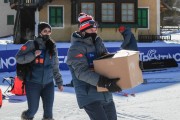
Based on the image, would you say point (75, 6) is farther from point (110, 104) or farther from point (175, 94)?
point (110, 104)

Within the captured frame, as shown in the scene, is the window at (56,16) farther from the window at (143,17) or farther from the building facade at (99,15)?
the window at (143,17)

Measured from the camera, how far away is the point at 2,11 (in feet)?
159

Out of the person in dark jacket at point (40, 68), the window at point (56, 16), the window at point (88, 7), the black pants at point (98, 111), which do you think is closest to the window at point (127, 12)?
the window at point (88, 7)

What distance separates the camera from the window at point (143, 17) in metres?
30.4

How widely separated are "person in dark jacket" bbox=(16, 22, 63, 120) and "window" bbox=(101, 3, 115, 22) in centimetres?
2173

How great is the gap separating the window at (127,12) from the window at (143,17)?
7.70 ft

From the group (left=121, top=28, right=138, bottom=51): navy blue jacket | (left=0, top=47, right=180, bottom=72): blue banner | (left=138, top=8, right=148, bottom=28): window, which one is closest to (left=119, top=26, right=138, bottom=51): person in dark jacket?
A: (left=121, top=28, right=138, bottom=51): navy blue jacket

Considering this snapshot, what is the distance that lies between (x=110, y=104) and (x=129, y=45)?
8.58 metres

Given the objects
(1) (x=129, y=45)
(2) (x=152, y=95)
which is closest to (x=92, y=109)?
(2) (x=152, y=95)

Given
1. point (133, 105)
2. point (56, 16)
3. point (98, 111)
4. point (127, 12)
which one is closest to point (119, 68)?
point (98, 111)

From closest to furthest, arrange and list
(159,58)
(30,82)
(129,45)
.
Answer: (30,82), (129,45), (159,58)

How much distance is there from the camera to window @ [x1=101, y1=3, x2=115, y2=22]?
27672 millimetres

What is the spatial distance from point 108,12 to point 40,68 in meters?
22.0

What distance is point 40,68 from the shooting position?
19.9 feet
